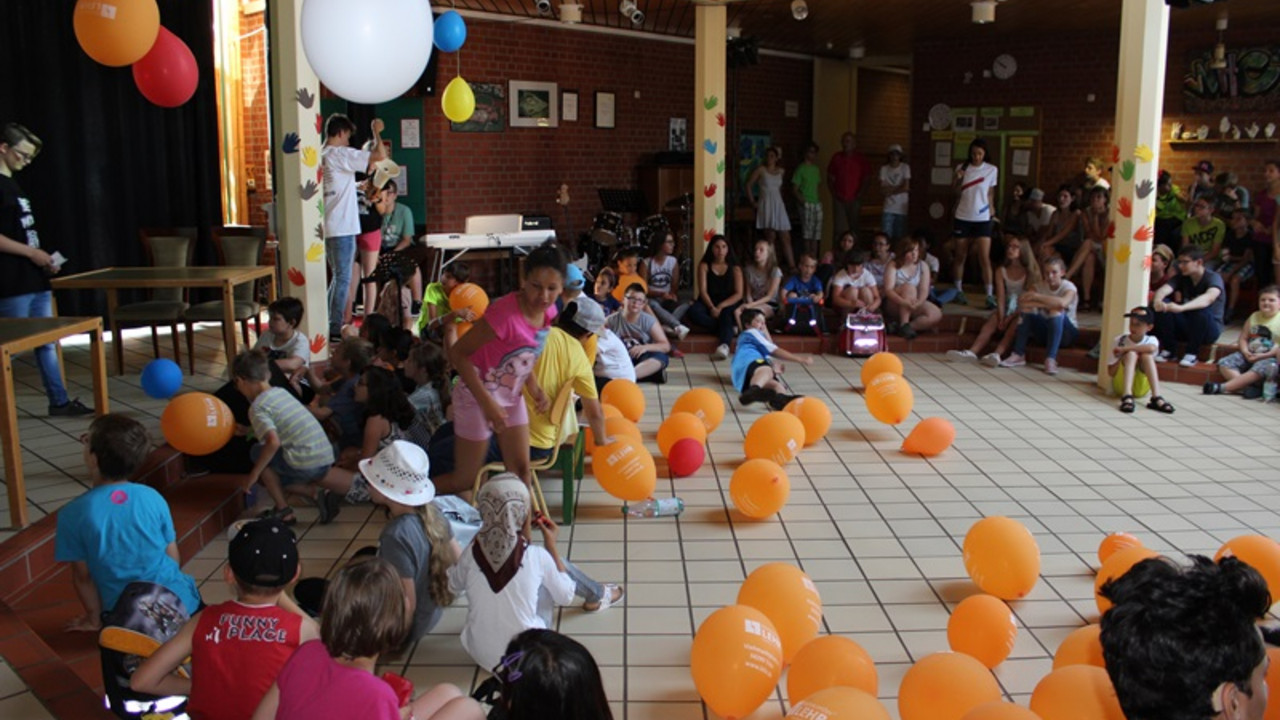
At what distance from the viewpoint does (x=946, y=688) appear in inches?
123

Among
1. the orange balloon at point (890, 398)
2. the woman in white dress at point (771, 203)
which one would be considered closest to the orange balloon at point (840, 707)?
the orange balloon at point (890, 398)

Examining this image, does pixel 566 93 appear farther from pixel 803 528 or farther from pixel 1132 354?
pixel 803 528

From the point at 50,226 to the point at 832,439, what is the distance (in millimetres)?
6409

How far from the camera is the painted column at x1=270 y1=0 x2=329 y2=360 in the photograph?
673 centimetres

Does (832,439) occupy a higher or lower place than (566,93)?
lower

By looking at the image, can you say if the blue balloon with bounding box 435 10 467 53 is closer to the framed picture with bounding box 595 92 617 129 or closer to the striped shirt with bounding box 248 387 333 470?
the striped shirt with bounding box 248 387 333 470

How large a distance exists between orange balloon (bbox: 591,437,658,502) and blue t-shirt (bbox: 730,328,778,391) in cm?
260

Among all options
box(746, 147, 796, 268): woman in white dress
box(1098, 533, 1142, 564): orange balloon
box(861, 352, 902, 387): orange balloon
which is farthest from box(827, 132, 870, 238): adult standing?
box(1098, 533, 1142, 564): orange balloon

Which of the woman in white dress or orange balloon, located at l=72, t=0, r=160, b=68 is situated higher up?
orange balloon, located at l=72, t=0, r=160, b=68

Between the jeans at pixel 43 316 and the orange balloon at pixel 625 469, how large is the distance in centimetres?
323

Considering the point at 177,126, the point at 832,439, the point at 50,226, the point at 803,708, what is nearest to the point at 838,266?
the point at 832,439

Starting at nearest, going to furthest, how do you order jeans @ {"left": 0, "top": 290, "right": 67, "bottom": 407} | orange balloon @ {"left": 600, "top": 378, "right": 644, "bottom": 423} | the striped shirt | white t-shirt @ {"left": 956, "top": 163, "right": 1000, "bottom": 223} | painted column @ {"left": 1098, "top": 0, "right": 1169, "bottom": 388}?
the striped shirt < jeans @ {"left": 0, "top": 290, "right": 67, "bottom": 407} < orange balloon @ {"left": 600, "top": 378, "right": 644, "bottom": 423} < painted column @ {"left": 1098, "top": 0, "right": 1169, "bottom": 388} < white t-shirt @ {"left": 956, "top": 163, "right": 1000, "bottom": 223}

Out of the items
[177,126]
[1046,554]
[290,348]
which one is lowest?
[1046,554]

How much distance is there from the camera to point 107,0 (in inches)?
211
